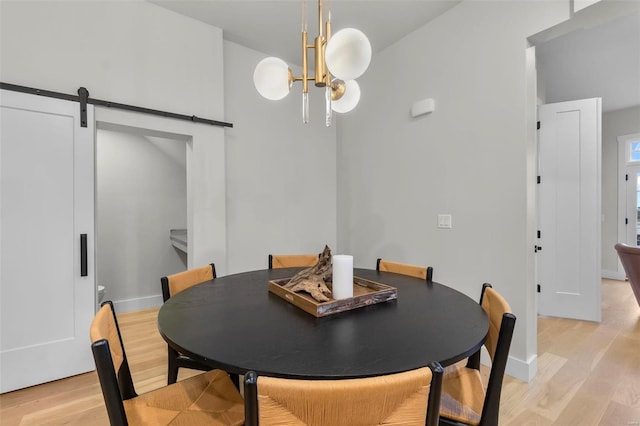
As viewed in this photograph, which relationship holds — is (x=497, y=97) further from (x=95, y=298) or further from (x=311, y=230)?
(x=95, y=298)

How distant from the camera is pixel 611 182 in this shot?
5277mm

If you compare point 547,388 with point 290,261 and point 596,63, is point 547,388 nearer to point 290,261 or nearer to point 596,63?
point 290,261

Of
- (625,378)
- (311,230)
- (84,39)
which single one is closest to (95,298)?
(84,39)

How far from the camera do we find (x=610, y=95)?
176 inches

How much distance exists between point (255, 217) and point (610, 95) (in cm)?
535

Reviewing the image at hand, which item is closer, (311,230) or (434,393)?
(434,393)

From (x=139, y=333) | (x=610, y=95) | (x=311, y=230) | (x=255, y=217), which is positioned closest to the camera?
(x=139, y=333)

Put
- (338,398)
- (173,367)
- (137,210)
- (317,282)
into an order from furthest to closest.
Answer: (137,210) < (173,367) < (317,282) < (338,398)

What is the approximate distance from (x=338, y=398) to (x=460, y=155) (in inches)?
91.6

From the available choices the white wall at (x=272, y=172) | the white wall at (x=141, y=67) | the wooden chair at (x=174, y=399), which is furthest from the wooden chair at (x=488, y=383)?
the white wall at (x=272, y=172)

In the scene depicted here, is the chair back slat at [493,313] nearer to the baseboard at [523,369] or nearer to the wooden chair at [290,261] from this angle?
the baseboard at [523,369]

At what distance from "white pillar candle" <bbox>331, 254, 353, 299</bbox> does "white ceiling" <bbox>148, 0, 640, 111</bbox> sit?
211 cm

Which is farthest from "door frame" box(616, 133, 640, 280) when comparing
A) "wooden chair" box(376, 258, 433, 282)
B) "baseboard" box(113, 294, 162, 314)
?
"baseboard" box(113, 294, 162, 314)

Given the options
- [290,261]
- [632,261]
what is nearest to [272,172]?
[290,261]
